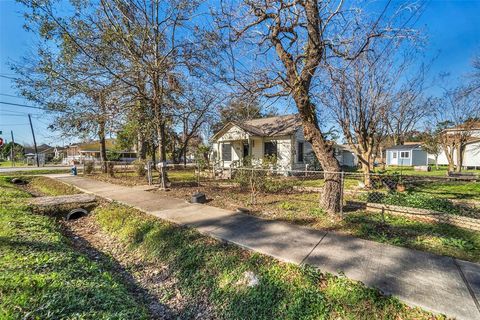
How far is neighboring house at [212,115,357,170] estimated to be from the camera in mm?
14742

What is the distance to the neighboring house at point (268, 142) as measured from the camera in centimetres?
1474

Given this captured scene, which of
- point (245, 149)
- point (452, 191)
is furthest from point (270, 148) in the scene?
point (452, 191)

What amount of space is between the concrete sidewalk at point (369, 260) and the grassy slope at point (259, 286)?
0.20m

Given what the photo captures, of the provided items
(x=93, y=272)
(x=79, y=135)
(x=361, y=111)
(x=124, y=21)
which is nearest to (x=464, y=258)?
(x=93, y=272)

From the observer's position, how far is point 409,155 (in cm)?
3147

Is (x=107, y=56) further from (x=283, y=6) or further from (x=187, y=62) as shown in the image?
(x=283, y=6)

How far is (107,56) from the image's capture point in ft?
28.3

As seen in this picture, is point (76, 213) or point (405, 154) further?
point (405, 154)

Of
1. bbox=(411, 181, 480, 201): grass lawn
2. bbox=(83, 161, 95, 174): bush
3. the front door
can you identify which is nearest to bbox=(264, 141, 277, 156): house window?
the front door

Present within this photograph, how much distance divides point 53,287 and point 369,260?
13.0 ft

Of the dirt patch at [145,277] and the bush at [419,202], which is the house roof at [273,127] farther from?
the dirt patch at [145,277]

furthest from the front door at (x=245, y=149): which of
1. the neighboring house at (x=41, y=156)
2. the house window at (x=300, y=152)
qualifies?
the neighboring house at (x=41, y=156)

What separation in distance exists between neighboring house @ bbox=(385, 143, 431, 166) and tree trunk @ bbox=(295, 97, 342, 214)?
1285 inches

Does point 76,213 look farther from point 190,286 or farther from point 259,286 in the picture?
point 259,286
